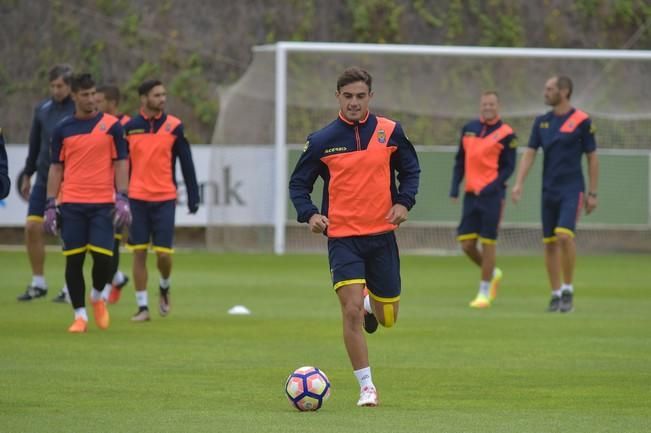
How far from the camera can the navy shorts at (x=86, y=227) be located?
12781 millimetres

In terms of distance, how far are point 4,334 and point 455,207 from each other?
47.1ft

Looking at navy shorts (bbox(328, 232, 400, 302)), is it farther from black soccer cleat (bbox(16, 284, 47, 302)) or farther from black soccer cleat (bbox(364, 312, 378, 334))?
black soccer cleat (bbox(16, 284, 47, 302))

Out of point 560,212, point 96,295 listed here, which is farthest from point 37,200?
point 560,212

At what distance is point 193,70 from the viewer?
30.7m

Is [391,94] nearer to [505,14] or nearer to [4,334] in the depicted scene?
[505,14]

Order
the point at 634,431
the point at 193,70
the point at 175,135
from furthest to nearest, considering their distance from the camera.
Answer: the point at 193,70
the point at 175,135
the point at 634,431

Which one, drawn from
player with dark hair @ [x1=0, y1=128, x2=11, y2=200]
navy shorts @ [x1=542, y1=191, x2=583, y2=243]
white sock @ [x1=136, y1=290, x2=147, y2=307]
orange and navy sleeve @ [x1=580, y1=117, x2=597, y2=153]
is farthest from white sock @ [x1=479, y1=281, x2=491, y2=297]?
player with dark hair @ [x1=0, y1=128, x2=11, y2=200]

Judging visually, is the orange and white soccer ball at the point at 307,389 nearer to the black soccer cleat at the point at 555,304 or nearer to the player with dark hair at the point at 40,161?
the player with dark hair at the point at 40,161

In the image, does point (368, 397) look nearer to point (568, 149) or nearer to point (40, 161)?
point (568, 149)

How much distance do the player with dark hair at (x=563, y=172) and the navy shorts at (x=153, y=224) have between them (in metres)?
3.57

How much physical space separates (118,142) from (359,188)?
174 inches

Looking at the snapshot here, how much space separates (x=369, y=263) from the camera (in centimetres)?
916

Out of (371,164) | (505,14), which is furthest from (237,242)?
(371,164)

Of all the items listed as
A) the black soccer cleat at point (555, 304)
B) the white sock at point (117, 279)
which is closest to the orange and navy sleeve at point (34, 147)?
the white sock at point (117, 279)
